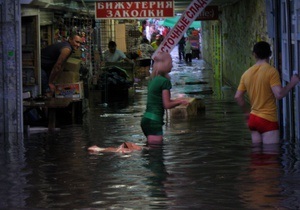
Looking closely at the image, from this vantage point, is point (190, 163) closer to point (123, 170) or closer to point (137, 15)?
point (123, 170)

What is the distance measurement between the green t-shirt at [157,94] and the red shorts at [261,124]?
1091mm

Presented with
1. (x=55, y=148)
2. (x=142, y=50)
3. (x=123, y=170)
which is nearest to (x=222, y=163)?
(x=123, y=170)

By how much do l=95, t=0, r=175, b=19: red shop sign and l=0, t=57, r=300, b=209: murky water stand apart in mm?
3594

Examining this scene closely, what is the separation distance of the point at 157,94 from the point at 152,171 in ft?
3.29

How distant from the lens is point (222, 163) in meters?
10.9

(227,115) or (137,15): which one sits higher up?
(137,15)

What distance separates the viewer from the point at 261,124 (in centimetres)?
1044

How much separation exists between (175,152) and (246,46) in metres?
11.8

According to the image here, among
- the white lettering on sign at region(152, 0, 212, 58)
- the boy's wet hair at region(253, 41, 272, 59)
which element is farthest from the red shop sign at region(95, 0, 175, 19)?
the boy's wet hair at region(253, 41, 272, 59)

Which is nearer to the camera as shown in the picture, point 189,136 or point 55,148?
point 55,148

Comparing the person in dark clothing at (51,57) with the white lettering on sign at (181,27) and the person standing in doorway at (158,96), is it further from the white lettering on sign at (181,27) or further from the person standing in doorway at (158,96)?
the person standing in doorway at (158,96)

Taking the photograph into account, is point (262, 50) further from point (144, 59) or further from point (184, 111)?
point (144, 59)

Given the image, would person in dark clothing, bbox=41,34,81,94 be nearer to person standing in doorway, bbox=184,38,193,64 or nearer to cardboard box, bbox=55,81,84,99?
cardboard box, bbox=55,81,84,99

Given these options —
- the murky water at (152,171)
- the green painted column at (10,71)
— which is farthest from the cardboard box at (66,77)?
the green painted column at (10,71)
